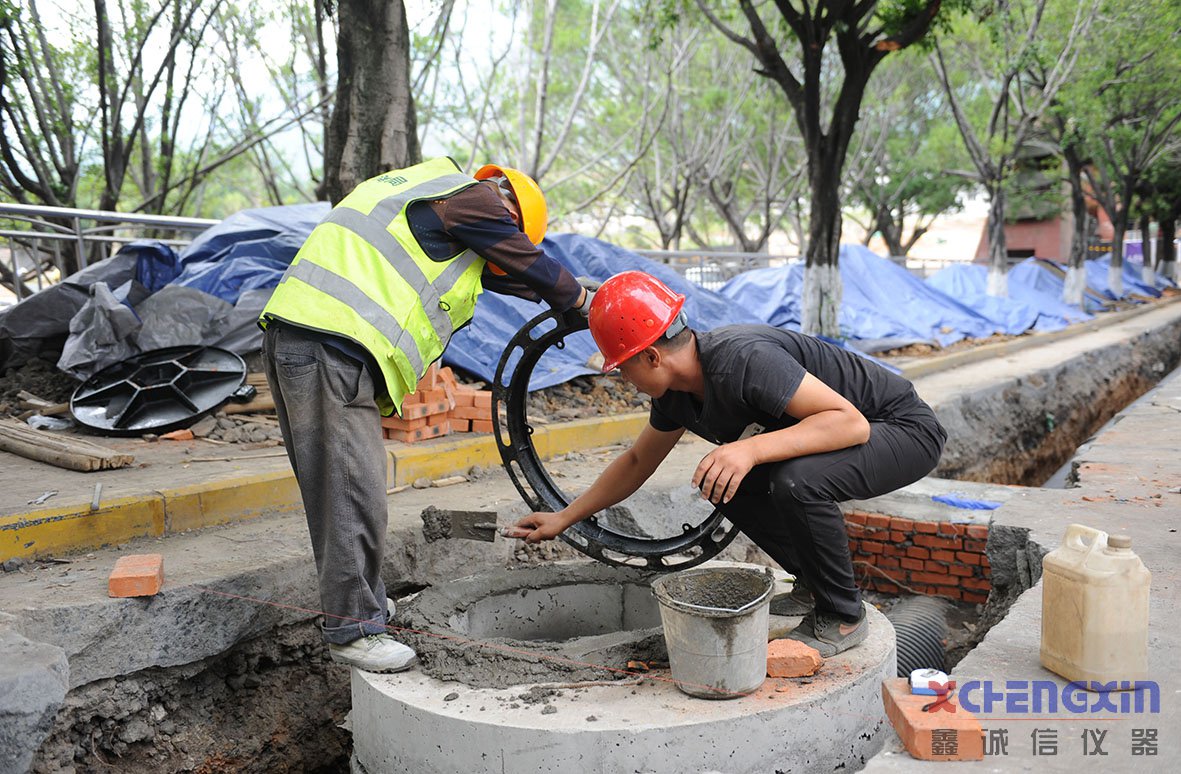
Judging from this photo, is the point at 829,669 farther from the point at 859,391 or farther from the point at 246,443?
the point at 246,443

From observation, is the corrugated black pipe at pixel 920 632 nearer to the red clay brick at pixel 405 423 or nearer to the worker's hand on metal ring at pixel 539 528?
the worker's hand on metal ring at pixel 539 528

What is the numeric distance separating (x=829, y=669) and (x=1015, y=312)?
15.2 meters

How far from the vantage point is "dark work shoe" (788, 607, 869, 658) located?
2.84 m

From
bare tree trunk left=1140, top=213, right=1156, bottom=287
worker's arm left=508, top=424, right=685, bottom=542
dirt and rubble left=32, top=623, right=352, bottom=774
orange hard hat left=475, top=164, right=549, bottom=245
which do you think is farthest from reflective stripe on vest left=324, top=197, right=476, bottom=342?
bare tree trunk left=1140, top=213, right=1156, bottom=287

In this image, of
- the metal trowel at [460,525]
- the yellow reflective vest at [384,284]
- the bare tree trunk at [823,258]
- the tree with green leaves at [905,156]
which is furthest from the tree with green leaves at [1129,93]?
the yellow reflective vest at [384,284]

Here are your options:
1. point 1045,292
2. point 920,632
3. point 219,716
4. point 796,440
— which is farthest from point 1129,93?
point 219,716

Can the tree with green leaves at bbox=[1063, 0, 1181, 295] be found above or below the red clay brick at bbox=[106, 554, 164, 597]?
above

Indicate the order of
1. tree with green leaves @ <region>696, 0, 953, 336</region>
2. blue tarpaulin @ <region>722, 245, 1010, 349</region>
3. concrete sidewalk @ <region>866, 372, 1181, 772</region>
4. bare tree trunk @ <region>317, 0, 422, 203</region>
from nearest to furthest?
concrete sidewalk @ <region>866, 372, 1181, 772</region>, bare tree trunk @ <region>317, 0, 422, 203</region>, tree with green leaves @ <region>696, 0, 953, 336</region>, blue tarpaulin @ <region>722, 245, 1010, 349</region>

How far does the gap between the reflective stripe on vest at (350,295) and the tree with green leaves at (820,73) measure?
25.5 feet

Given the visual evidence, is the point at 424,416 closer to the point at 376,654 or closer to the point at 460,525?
the point at 460,525

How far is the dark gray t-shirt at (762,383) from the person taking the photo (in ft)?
8.40

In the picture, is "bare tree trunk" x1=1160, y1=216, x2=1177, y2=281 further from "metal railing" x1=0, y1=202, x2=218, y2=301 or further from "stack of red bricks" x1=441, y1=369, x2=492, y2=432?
"metal railing" x1=0, y1=202, x2=218, y2=301

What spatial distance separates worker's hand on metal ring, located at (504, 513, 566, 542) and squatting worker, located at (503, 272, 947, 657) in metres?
0.56

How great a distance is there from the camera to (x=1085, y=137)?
1961 centimetres
